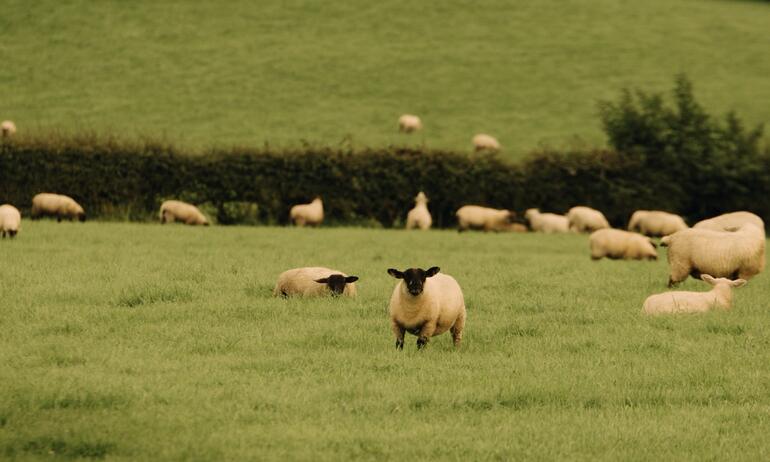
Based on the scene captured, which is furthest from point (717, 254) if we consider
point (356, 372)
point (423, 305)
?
point (356, 372)

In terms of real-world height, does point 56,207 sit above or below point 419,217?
above

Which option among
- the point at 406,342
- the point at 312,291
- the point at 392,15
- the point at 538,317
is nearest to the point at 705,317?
the point at 538,317

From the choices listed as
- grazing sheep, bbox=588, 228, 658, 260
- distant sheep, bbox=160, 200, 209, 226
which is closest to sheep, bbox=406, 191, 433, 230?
distant sheep, bbox=160, 200, 209, 226

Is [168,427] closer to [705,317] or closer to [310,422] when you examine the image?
[310,422]

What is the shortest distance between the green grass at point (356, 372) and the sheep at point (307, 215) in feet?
40.5

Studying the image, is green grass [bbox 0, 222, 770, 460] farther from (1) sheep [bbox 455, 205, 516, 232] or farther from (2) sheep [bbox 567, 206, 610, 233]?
(2) sheep [bbox 567, 206, 610, 233]

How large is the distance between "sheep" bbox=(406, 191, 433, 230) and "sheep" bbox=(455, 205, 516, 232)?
1003 mm

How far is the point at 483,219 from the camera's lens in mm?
32469

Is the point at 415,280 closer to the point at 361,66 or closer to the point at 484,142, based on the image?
the point at 484,142

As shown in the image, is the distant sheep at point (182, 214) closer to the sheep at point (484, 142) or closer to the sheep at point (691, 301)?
the sheep at point (691, 301)

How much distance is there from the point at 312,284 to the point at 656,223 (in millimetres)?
19349

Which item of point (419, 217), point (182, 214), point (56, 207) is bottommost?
point (419, 217)

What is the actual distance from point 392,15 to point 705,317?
182 ft

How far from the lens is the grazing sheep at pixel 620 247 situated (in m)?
24.4
